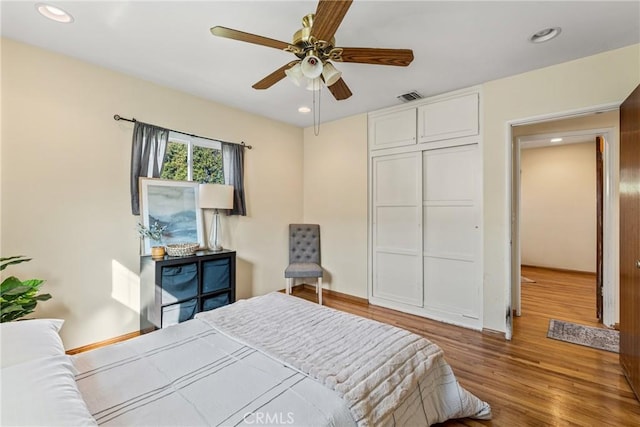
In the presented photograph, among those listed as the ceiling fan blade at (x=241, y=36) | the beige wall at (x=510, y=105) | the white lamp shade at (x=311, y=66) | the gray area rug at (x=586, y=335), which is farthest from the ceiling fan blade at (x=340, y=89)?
the gray area rug at (x=586, y=335)

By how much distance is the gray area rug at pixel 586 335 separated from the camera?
8.72 feet

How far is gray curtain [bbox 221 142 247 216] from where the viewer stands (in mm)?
3611

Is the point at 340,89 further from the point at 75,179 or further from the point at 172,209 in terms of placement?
the point at 75,179

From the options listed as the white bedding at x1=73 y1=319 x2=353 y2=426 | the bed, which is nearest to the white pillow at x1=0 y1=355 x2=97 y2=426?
Result: the bed

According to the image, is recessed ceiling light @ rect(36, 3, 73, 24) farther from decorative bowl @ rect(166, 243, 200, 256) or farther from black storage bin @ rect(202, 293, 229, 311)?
black storage bin @ rect(202, 293, 229, 311)

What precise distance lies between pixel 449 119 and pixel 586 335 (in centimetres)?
269

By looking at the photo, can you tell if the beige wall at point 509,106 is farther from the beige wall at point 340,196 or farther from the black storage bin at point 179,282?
the black storage bin at point 179,282

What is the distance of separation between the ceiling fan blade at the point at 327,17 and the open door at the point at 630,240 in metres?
2.16

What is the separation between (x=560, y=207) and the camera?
5.66 meters

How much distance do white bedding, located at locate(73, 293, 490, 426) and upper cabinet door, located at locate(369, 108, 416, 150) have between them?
8.41ft

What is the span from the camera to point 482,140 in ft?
9.82

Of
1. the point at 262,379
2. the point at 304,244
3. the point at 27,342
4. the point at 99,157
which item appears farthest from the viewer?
the point at 304,244

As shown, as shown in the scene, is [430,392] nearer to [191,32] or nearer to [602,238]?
[191,32]

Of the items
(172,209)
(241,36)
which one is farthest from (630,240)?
(172,209)
